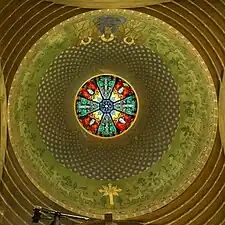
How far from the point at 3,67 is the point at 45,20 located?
176 centimetres

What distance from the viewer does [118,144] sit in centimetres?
2059

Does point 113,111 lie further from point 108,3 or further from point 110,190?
point 108,3

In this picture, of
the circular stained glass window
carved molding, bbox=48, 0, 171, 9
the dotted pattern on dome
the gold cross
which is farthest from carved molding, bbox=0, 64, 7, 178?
the circular stained glass window

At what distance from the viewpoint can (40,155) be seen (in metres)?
19.4

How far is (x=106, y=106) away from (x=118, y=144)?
1.49 metres

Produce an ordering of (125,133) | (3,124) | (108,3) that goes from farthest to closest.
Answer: (125,133), (3,124), (108,3)

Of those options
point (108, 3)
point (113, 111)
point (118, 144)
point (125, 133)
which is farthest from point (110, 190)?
point (108, 3)

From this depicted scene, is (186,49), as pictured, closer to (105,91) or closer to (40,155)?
(105,91)

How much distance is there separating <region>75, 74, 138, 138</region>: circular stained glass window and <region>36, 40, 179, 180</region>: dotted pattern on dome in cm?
53

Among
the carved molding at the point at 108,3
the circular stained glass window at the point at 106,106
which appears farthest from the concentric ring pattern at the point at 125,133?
the carved molding at the point at 108,3

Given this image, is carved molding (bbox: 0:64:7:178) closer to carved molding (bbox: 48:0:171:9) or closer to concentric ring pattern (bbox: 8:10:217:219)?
concentric ring pattern (bbox: 8:10:217:219)

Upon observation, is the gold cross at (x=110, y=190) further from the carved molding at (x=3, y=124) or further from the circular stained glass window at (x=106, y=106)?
the carved molding at (x=3, y=124)

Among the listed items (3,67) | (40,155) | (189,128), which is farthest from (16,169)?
(189,128)

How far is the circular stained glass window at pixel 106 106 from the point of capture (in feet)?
68.5
